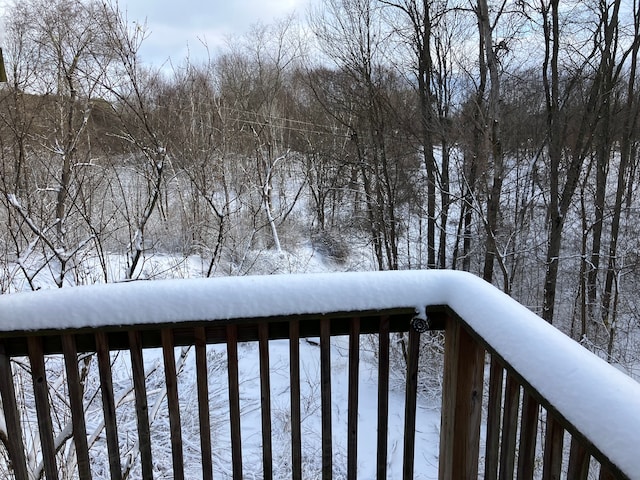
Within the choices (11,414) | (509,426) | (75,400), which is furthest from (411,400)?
(11,414)

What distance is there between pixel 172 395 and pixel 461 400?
0.88 meters

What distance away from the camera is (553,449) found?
2.86ft

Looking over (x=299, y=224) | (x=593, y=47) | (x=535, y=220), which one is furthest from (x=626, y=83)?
(x=299, y=224)

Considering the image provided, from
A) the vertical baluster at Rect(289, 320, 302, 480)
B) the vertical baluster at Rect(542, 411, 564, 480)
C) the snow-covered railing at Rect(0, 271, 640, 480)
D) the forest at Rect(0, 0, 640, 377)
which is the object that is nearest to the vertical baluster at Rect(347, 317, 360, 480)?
the snow-covered railing at Rect(0, 271, 640, 480)

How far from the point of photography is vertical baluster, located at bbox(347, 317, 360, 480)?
1319 millimetres

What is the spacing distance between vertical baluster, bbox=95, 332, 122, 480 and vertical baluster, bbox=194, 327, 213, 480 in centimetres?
25

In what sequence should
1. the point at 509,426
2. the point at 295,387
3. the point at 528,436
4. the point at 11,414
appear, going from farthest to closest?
the point at 295,387, the point at 11,414, the point at 509,426, the point at 528,436

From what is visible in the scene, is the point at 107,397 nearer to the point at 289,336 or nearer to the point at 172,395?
the point at 172,395

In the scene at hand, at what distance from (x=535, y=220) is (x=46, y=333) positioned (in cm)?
1324

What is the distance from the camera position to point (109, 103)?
13.4ft

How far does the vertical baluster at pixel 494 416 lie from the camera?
43.9 inches

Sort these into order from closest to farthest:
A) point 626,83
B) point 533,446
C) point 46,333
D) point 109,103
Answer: point 533,446, point 46,333, point 109,103, point 626,83

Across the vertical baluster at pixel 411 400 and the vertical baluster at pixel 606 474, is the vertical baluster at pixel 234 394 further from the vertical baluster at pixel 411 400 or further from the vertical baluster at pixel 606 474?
the vertical baluster at pixel 606 474

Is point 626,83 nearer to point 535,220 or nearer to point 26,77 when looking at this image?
point 535,220
